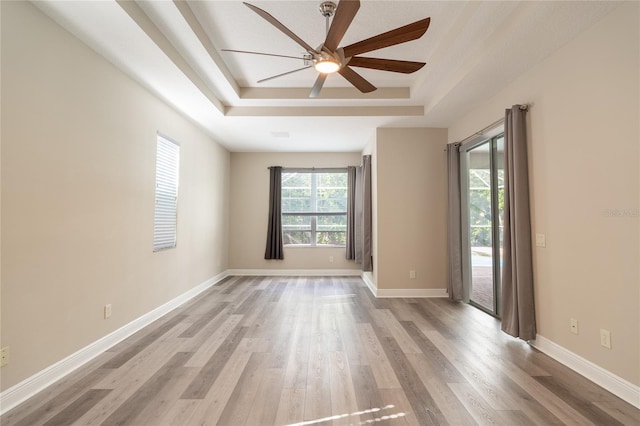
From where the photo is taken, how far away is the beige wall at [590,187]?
1865mm

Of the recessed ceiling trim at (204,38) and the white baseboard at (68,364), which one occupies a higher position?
the recessed ceiling trim at (204,38)

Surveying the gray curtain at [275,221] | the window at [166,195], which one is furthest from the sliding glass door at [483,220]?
the window at [166,195]

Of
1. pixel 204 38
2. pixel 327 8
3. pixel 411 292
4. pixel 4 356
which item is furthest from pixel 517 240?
pixel 4 356

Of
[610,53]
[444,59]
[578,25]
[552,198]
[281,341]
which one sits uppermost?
[444,59]

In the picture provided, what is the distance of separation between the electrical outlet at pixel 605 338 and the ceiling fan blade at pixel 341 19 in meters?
2.76

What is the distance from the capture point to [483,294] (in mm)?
3986

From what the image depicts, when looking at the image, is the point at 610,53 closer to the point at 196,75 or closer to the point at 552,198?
the point at 552,198

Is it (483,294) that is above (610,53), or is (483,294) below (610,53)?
below

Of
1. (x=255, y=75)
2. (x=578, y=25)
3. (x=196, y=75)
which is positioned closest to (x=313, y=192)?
(x=255, y=75)

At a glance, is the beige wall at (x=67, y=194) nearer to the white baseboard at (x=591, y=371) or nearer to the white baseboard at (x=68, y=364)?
the white baseboard at (x=68, y=364)

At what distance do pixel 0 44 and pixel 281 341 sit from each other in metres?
2.94

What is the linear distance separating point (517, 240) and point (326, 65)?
2.36 meters

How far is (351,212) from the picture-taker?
5992 mm

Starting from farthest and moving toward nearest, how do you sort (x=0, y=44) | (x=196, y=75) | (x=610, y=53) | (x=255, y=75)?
(x=255, y=75), (x=196, y=75), (x=610, y=53), (x=0, y=44)
